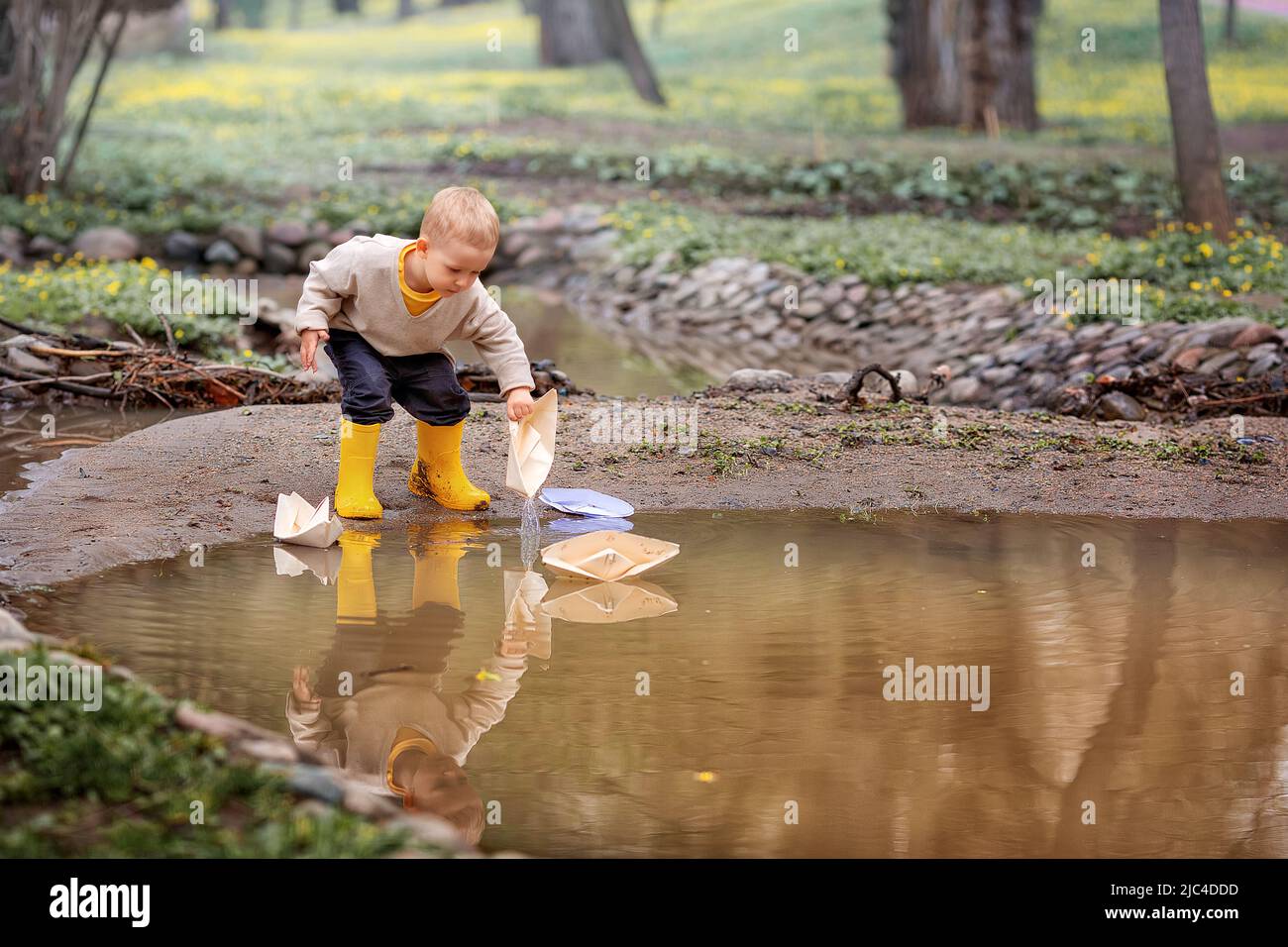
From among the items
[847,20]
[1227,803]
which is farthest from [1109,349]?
[847,20]

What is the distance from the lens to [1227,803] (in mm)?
3727

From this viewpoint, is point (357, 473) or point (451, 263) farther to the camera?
point (357, 473)

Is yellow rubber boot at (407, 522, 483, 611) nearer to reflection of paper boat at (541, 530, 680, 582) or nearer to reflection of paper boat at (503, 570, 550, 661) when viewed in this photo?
reflection of paper boat at (503, 570, 550, 661)

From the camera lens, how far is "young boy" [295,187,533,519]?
5.89m

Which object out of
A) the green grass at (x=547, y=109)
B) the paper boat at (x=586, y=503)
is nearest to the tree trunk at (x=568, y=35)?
the green grass at (x=547, y=109)

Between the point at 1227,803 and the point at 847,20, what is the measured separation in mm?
38176

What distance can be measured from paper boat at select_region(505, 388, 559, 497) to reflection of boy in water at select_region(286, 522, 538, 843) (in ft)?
2.49

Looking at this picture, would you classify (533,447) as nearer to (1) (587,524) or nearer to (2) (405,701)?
(1) (587,524)

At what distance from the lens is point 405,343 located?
616 centimetres

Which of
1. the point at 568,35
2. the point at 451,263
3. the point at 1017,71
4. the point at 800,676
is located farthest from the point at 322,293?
the point at 568,35

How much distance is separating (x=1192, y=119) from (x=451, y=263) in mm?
9212

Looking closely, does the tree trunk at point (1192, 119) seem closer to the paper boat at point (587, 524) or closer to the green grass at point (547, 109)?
the green grass at point (547, 109)

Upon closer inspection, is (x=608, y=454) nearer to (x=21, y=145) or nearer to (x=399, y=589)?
(x=399, y=589)

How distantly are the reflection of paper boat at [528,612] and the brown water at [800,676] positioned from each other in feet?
0.06
